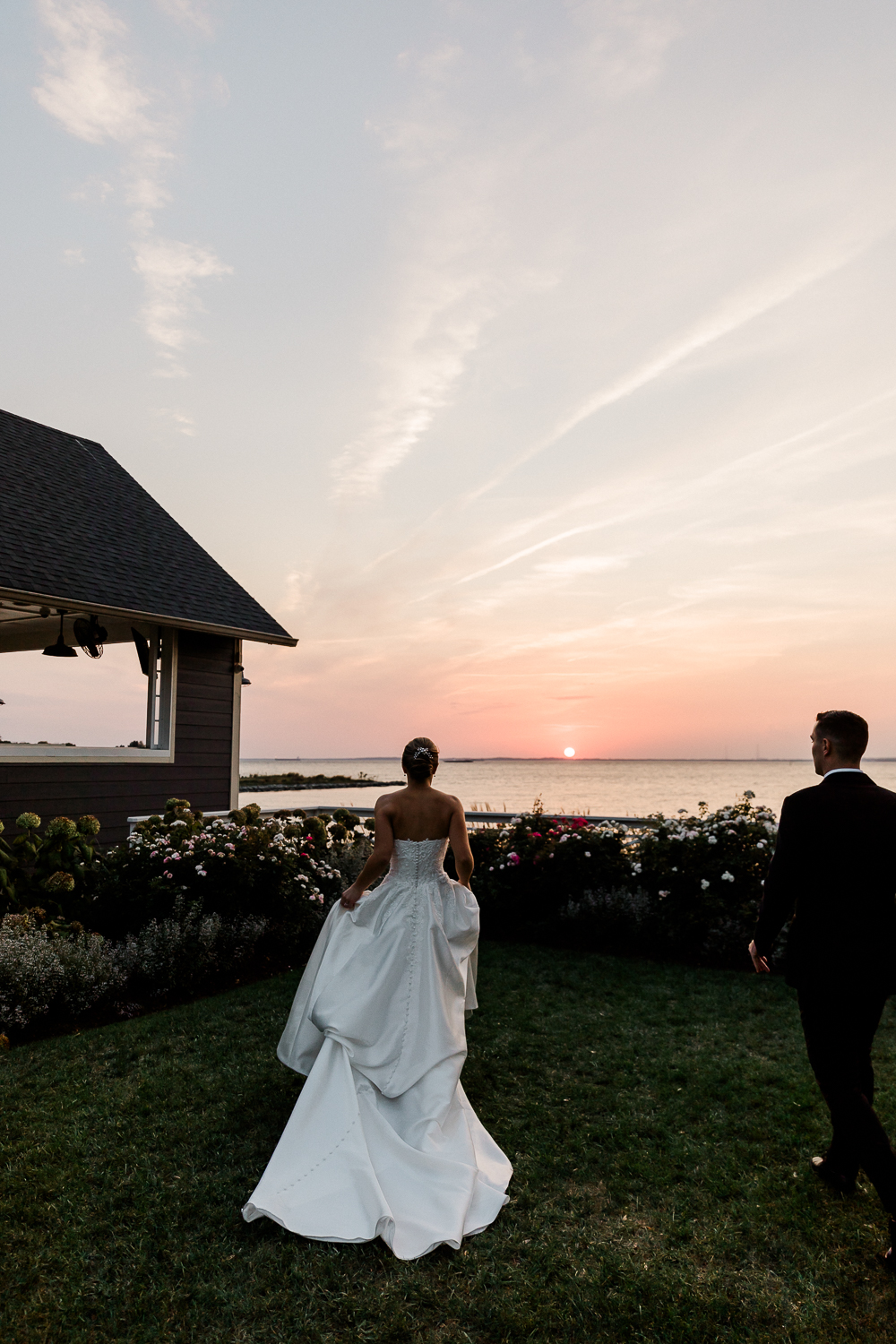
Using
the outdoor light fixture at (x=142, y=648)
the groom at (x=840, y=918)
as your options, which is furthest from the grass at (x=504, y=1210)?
the outdoor light fixture at (x=142, y=648)

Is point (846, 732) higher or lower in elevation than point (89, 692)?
lower

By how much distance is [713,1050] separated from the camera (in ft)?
17.7

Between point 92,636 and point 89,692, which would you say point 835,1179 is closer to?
point 92,636

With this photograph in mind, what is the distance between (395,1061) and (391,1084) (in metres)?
0.12

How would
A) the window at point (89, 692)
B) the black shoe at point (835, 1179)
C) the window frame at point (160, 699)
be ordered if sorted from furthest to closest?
the window frame at point (160, 699)
the window at point (89, 692)
the black shoe at point (835, 1179)

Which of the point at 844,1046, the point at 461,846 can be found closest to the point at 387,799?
the point at 461,846

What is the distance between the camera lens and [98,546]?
10727mm

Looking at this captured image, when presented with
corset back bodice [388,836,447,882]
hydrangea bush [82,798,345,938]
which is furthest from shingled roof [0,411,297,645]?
corset back bodice [388,836,447,882]

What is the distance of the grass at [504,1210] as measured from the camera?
260cm

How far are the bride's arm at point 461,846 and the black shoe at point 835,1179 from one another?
84.7 inches

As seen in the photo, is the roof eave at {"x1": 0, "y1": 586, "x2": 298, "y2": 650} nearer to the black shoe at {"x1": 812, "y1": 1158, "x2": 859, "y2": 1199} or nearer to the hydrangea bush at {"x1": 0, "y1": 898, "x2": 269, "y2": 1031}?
the hydrangea bush at {"x1": 0, "y1": 898, "x2": 269, "y2": 1031}

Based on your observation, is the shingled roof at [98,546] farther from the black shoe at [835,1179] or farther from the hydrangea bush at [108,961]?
the black shoe at [835,1179]

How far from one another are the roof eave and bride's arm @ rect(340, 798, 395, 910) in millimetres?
6526

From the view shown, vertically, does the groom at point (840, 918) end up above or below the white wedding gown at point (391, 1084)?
above
